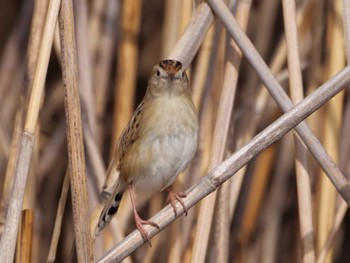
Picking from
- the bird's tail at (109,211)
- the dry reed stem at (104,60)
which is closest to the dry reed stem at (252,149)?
the bird's tail at (109,211)

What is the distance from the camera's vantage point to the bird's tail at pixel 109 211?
2701 mm

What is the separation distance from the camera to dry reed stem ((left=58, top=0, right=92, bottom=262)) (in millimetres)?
2100

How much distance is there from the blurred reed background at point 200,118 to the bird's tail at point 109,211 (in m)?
0.08

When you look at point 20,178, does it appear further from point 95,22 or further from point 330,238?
point 95,22

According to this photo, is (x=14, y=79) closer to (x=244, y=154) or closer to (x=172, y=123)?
(x=172, y=123)

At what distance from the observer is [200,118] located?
3.12 metres

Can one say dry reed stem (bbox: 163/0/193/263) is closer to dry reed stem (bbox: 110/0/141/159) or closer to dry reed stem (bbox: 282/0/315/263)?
dry reed stem (bbox: 110/0/141/159)

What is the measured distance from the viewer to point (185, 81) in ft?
9.21

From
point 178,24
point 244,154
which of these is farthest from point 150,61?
point 244,154

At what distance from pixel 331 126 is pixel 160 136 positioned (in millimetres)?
707

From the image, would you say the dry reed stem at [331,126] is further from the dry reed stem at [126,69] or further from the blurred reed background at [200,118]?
the dry reed stem at [126,69]

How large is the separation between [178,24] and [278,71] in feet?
1.63

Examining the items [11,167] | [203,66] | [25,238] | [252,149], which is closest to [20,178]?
[25,238]

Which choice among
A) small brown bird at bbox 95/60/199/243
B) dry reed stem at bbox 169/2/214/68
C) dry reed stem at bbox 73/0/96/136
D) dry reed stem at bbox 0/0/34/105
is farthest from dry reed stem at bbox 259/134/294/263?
dry reed stem at bbox 0/0/34/105
